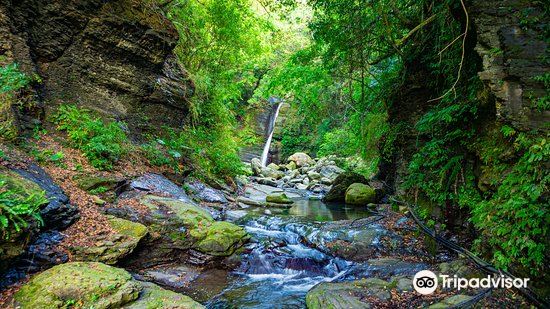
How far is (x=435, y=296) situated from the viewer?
13.2 feet

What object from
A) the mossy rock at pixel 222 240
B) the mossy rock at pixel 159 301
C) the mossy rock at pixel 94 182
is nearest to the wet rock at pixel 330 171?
the mossy rock at pixel 222 240

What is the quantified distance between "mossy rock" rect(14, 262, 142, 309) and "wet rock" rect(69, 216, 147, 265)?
1.50ft

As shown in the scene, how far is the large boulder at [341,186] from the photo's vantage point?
41.0ft

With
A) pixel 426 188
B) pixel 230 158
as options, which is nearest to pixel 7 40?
pixel 230 158

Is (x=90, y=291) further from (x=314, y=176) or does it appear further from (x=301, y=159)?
(x=301, y=159)

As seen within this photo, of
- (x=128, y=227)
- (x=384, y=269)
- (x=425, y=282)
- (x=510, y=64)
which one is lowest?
(x=384, y=269)

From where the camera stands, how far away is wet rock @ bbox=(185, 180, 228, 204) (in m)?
8.87

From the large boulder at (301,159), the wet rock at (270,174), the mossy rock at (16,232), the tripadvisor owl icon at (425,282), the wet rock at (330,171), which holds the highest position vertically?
the large boulder at (301,159)

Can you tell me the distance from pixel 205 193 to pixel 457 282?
7072 millimetres

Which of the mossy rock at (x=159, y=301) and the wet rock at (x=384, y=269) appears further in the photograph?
the wet rock at (x=384, y=269)

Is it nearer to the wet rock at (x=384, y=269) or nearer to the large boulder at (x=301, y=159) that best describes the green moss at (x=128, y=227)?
the wet rock at (x=384, y=269)

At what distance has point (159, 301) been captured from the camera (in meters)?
3.65

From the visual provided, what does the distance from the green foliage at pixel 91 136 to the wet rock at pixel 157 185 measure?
721 millimetres

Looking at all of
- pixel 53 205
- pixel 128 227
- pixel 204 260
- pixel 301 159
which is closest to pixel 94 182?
pixel 53 205
